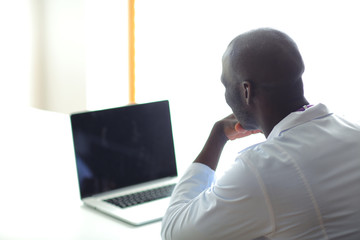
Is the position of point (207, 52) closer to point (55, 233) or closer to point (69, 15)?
point (69, 15)

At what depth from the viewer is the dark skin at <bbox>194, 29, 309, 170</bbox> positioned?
1.21 meters

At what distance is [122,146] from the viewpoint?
5.91 feet

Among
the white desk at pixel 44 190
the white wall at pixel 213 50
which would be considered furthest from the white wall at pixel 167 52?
the white desk at pixel 44 190

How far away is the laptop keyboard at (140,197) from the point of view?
1.68m

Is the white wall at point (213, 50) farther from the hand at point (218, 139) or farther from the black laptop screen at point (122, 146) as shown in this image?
the hand at point (218, 139)

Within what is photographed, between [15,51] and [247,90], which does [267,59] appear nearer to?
[247,90]

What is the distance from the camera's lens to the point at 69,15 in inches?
153

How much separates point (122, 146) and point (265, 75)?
2.38 ft

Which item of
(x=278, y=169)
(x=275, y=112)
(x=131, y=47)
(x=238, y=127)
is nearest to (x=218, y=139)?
(x=238, y=127)

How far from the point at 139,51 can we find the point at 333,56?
5.37 ft

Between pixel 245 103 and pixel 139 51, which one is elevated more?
pixel 139 51

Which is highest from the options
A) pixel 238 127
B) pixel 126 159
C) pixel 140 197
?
pixel 238 127

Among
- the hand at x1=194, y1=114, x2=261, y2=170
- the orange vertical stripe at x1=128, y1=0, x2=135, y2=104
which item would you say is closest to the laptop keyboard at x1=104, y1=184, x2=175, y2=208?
the hand at x1=194, y1=114, x2=261, y2=170

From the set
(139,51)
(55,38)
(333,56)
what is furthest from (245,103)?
(55,38)
